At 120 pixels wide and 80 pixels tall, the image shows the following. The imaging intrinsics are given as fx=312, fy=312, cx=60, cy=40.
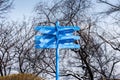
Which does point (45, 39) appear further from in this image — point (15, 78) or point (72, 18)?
point (72, 18)

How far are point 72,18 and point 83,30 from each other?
0.73 meters

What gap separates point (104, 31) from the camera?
1461cm

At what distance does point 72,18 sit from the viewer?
14.0 m

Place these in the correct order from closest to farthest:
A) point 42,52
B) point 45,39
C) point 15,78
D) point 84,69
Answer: point 45,39 < point 15,78 < point 84,69 < point 42,52

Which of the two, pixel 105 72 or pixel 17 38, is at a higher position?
pixel 17 38

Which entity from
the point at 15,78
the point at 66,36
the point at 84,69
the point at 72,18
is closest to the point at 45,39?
the point at 66,36

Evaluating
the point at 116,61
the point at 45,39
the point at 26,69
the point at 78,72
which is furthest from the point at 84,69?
the point at 45,39

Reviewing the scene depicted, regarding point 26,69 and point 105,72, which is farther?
point 26,69

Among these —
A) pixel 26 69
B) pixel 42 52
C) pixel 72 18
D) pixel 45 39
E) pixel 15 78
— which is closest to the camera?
pixel 45 39

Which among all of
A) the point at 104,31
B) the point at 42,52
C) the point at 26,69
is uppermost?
the point at 104,31

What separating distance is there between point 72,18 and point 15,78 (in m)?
4.82

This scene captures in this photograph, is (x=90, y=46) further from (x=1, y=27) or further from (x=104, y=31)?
(x=1, y=27)

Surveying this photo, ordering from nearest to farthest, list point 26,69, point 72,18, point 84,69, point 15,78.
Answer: point 15,78 → point 72,18 → point 84,69 → point 26,69

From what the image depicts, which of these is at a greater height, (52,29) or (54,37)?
(52,29)
